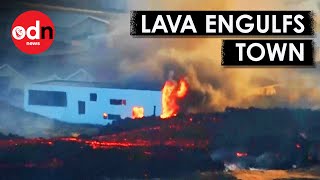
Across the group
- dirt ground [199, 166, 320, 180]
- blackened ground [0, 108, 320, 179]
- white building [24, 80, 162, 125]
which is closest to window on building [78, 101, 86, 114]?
white building [24, 80, 162, 125]

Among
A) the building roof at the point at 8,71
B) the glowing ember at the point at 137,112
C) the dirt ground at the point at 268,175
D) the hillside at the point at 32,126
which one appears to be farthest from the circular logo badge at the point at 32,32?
the dirt ground at the point at 268,175

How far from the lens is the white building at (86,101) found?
1.92 metres

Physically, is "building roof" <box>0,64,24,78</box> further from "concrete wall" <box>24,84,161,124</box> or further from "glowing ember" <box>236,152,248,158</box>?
"glowing ember" <box>236,152,248,158</box>

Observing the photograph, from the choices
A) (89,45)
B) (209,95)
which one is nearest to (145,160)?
(209,95)

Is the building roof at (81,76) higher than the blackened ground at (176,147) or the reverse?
higher

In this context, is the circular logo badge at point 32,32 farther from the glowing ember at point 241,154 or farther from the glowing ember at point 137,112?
the glowing ember at point 241,154

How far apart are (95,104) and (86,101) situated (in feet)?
0.13

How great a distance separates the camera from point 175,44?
6.30 ft

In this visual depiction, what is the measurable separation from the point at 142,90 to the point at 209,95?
27cm

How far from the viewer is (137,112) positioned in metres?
1.92

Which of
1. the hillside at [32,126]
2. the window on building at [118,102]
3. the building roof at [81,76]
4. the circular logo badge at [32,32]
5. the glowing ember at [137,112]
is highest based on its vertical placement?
the circular logo badge at [32,32]

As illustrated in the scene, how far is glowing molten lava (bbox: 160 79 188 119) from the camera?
6.29 feet

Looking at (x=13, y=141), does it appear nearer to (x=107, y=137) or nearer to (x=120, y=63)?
(x=107, y=137)

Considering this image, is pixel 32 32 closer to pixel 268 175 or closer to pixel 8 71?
pixel 8 71
